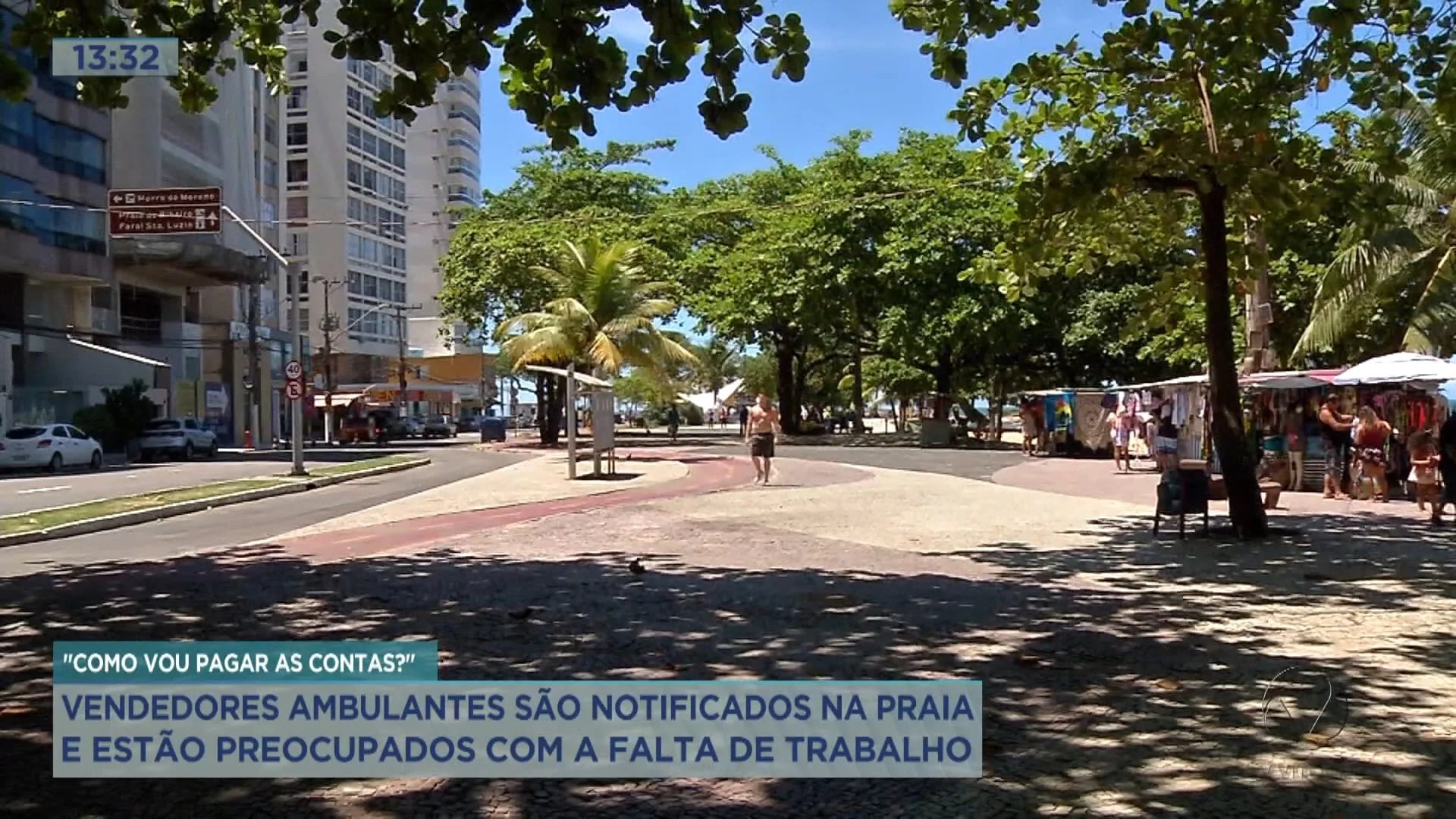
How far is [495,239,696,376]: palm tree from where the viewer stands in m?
31.8

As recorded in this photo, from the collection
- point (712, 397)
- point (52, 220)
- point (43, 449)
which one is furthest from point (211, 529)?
point (712, 397)

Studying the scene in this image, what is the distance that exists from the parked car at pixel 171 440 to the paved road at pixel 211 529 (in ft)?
52.4

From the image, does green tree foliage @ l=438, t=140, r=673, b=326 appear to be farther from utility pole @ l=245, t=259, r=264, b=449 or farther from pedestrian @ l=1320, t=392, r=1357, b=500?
pedestrian @ l=1320, t=392, r=1357, b=500

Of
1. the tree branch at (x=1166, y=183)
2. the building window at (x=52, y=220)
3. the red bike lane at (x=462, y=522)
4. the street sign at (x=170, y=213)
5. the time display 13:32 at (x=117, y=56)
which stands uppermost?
the building window at (x=52, y=220)

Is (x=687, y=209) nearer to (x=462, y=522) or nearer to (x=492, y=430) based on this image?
(x=492, y=430)

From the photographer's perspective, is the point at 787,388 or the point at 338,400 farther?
the point at 338,400

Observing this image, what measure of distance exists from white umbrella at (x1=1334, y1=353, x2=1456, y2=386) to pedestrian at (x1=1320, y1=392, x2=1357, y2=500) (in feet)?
1.88

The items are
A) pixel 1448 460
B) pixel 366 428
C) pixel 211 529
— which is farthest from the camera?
pixel 366 428

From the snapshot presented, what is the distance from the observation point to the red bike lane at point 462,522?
12.0 metres

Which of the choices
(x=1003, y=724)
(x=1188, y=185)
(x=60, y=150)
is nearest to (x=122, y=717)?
(x=1003, y=724)

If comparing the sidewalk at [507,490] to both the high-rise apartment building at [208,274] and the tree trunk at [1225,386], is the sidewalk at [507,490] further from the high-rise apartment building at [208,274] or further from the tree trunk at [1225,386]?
the high-rise apartment building at [208,274]

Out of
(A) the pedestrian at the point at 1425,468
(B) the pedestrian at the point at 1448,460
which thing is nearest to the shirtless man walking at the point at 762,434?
(A) the pedestrian at the point at 1425,468

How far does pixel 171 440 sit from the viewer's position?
37625 millimetres

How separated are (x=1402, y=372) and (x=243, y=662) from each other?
16319 millimetres
